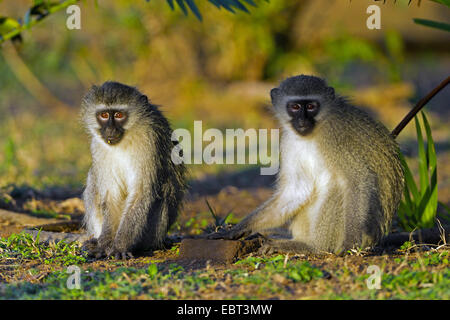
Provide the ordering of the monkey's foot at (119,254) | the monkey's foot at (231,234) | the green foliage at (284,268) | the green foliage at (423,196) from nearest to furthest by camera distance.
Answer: the green foliage at (284,268), the monkey's foot at (119,254), the monkey's foot at (231,234), the green foliage at (423,196)

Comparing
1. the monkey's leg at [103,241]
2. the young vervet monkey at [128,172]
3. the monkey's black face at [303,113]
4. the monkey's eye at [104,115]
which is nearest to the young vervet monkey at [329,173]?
the monkey's black face at [303,113]

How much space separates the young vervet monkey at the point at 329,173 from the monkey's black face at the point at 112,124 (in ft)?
3.31

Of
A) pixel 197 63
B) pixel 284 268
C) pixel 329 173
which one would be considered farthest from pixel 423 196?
pixel 197 63

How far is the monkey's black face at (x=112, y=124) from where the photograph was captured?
15.0 feet

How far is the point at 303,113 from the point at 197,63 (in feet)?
24.2

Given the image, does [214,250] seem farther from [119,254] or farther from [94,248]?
[94,248]

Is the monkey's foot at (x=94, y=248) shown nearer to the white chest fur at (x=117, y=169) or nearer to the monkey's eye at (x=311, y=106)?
A: the white chest fur at (x=117, y=169)

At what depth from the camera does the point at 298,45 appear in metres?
11.5

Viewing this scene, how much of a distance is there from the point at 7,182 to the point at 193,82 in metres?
5.56

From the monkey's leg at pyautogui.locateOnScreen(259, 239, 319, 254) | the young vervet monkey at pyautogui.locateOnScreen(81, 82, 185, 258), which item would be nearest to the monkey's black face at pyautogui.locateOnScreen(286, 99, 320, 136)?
the monkey's leg at pyautogui.locateOnScreen(259, 239, 319, 254)

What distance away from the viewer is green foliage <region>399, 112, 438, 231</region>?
4898 mm

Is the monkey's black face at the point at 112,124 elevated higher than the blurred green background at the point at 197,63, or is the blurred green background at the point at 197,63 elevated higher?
the blurred green background at the point at 197,63

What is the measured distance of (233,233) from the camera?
4.62 m
